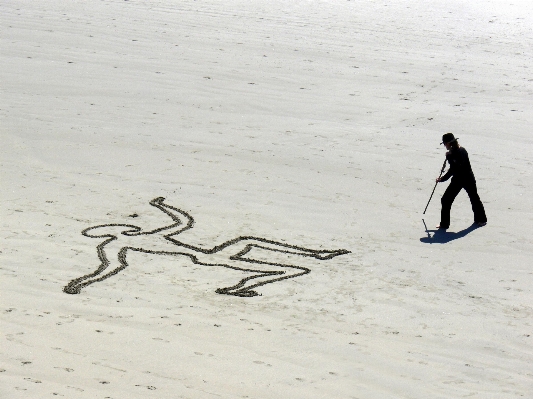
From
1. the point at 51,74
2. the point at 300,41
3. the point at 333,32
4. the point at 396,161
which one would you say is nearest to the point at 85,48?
the point at 51,74

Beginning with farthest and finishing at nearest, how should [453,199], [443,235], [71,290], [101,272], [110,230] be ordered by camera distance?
[453,199]
[443,235]
[110,230]
[101,272]
[71,290]

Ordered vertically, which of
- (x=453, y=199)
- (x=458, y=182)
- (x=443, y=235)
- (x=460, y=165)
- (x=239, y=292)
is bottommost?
(x=239, y=292)

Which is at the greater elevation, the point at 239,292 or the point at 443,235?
the point at 443,235

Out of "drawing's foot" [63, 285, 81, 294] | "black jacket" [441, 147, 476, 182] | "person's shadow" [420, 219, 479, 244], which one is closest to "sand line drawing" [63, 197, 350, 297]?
"drawing's foot" [63, 285, 81, 294]

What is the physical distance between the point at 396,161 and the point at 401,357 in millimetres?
4922

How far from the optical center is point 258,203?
29.6ft

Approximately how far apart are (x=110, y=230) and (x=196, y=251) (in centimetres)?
89

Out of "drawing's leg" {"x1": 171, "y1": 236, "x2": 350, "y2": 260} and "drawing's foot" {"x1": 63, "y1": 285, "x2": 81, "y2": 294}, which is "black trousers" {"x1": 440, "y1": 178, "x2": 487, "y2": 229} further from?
"drawing's foot" {"x1": 63, "y1": 285, "x2": 81, "y2": 294}

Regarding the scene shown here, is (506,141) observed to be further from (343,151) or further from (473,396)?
(473,396)

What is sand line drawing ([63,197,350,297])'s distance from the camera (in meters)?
6.99

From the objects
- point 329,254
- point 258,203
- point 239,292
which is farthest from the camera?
point 258,203

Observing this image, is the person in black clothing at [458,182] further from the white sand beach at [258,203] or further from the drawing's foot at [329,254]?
the drawing's foot at [329,254]

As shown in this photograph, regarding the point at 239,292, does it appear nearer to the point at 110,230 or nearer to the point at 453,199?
the point at 110,230

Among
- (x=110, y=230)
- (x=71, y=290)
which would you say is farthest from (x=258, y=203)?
(x=71, y=290)
